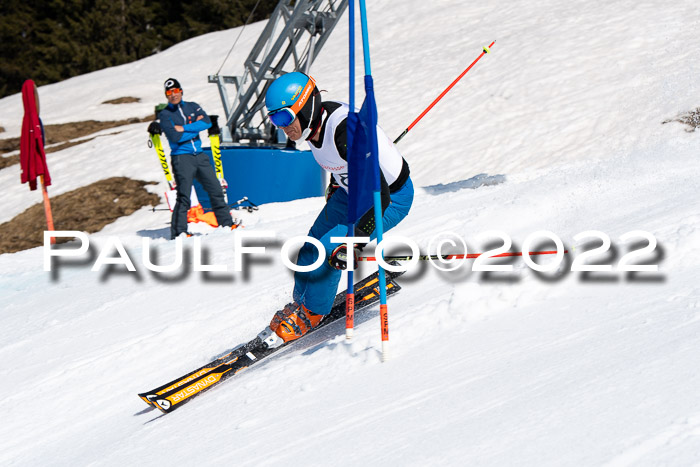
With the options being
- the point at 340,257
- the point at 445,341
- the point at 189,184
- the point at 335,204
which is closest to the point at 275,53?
the point at 189,184

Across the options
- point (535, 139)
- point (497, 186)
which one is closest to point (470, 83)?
point (535, 139)

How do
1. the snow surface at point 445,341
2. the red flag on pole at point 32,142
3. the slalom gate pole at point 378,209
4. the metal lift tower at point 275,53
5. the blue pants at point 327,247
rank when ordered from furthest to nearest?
the metal lift tower at point 275,53 < the red flag on pole at point 32,142 < the blue pants at point 327,247 < the slalom gate pole at point 378,209 < the snow surface at point 445,341

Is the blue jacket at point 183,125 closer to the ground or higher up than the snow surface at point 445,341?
higher up

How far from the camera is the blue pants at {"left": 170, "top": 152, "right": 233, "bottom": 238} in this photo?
8.46 meters

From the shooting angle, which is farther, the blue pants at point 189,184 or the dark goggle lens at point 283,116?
the blue pants at point 189,184

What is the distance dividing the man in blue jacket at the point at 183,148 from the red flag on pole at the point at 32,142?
2.28m

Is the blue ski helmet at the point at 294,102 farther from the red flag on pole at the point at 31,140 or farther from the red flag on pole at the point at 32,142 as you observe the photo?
the red flag on pole at the point at 31,140

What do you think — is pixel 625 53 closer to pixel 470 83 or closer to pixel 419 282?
pixel 470 83

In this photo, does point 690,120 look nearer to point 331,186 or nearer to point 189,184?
point 189,184

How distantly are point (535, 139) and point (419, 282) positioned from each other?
7489 mm

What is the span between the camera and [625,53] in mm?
13094

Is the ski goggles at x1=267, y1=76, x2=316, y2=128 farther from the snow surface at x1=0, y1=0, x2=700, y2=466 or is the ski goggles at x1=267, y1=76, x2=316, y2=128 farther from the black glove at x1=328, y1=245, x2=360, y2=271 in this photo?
the snow surface at x1=0, y1=0, x2=700, y2=466

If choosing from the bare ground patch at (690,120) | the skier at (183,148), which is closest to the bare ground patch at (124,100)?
the skier at (183,148)

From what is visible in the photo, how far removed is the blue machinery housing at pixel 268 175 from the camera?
1112cm
